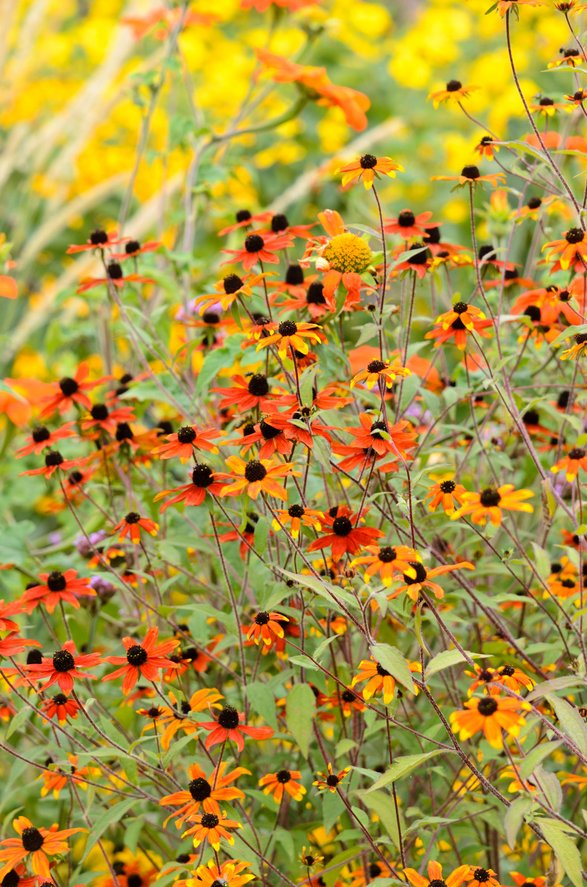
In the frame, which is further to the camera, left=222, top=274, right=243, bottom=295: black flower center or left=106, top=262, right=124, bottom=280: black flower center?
left=106, top=262, right=124, bottom=280: black flower center

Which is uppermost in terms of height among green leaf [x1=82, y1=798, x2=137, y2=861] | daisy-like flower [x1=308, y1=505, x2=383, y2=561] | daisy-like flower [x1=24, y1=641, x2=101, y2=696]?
daisy-like flower [x1=308, y1=505, x2=383, y2=561]

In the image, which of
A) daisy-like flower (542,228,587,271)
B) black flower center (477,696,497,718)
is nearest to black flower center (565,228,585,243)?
daisy-like flower (542,228,587,271)

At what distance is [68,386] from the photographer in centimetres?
137

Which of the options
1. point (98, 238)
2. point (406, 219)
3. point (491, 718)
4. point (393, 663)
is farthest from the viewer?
point (98, 238)

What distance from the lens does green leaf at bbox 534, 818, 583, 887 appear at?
854 millimetres

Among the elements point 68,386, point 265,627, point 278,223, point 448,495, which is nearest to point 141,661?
point 265,627

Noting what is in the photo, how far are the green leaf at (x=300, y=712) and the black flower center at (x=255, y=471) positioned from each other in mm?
223

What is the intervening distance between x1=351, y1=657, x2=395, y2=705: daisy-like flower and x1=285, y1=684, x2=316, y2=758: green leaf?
73mm

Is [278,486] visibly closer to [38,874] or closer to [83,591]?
[83,591]

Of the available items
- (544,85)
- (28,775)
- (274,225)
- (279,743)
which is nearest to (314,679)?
(279,743)

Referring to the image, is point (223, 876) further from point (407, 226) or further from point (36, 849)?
point (407, 226)

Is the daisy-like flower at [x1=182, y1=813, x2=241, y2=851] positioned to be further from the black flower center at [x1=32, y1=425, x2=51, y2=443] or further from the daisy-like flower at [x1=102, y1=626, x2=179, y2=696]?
the black flower center at [x1=32, y1=425, x2=51, y2=443]

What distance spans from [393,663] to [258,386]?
0.33 metres

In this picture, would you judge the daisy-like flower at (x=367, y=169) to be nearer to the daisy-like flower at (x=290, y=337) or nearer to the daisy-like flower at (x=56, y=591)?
the daisy-like flower at (x=290, y=337)
